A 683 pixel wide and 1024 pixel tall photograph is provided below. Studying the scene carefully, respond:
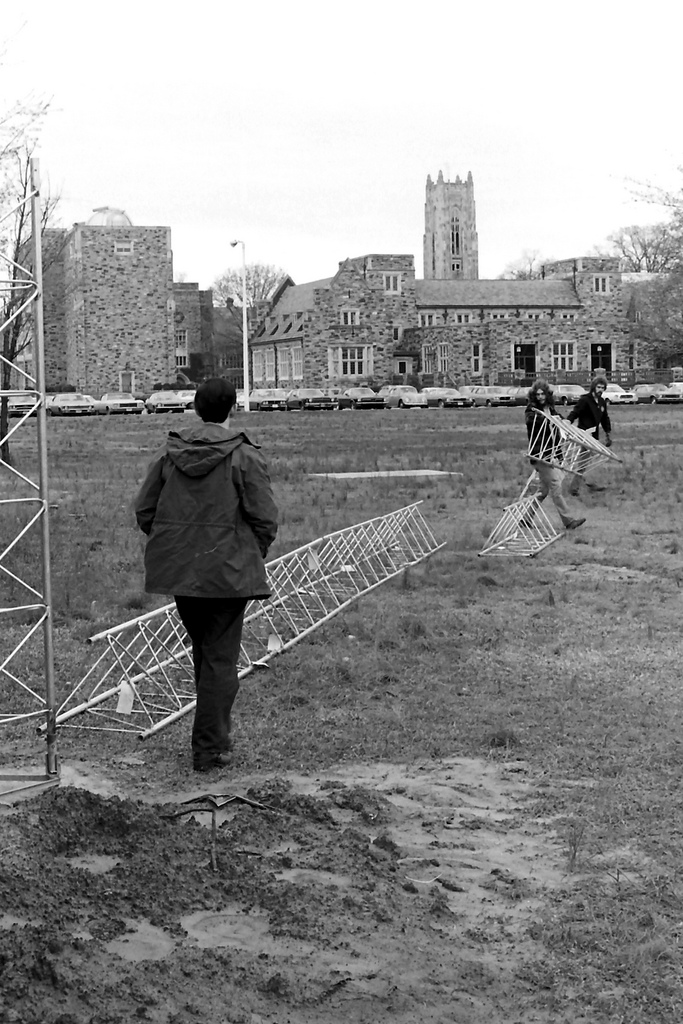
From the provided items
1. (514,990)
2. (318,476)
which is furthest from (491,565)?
(318,476)

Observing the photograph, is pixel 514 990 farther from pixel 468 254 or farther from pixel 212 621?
pixel 468 254

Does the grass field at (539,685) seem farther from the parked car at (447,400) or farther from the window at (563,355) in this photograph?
the window at (563,355)

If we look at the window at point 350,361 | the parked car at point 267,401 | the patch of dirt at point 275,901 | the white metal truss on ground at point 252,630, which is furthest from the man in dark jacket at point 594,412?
the window at point 350,361

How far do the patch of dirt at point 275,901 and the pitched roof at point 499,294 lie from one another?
74685mm

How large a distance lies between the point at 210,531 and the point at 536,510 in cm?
826

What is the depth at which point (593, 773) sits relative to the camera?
5.86m

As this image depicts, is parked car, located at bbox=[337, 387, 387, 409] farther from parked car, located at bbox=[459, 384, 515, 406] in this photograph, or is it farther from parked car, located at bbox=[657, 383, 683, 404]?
parked car, located at bbox=[657, 383, 683, 404]

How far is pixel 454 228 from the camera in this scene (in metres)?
132

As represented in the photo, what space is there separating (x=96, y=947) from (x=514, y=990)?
133cm

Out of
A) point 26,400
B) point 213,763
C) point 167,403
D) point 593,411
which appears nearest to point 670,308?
point 593,411

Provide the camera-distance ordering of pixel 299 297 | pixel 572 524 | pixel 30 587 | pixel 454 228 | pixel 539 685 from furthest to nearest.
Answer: pixel 454 228, pixel 299 297, pixel 572 524, pixel 539 685, pixel 30 587

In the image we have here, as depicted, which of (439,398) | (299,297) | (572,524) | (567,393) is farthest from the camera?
(299,297)

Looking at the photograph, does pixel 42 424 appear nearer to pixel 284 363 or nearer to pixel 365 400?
pixel 365 400

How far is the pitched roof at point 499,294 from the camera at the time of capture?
258 feet
